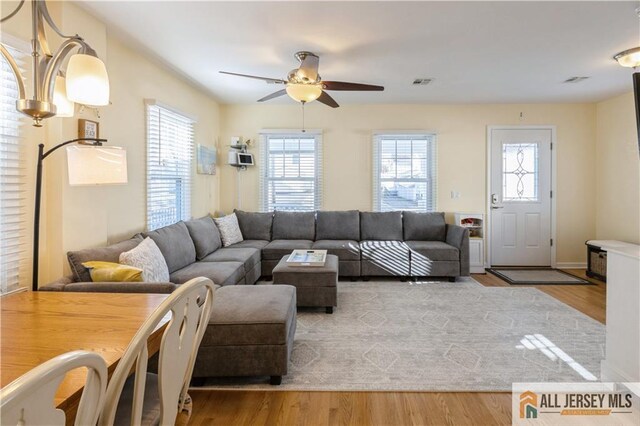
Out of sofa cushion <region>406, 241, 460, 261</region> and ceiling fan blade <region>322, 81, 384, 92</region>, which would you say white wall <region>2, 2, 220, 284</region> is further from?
sofa cushion <region>406, 241, 460, 261</region>

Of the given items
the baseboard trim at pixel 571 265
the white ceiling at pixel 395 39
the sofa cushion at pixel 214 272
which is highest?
the white ceiling at pixel 395 39

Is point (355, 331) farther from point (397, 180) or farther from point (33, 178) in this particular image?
point (397, 180)

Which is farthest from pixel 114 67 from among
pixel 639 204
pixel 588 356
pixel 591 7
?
pixel 639 204

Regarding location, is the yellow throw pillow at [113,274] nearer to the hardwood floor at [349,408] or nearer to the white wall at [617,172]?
the hardwood floor at [349,408]

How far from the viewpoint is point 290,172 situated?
5.61m

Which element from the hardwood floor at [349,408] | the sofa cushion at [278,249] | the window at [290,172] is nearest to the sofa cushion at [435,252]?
the sofa cushion at [278,249]

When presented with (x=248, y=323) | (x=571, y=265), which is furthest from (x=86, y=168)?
(x=571, y=265)

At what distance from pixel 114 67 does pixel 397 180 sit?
13.4 ft

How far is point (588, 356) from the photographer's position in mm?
2555

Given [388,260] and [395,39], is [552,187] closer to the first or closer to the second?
[388,260]

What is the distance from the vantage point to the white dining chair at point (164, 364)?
739 mm

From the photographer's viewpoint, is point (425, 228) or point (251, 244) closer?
point (251, 244)

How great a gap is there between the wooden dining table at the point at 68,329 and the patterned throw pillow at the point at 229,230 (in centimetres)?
304

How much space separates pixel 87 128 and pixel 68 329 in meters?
1.91
